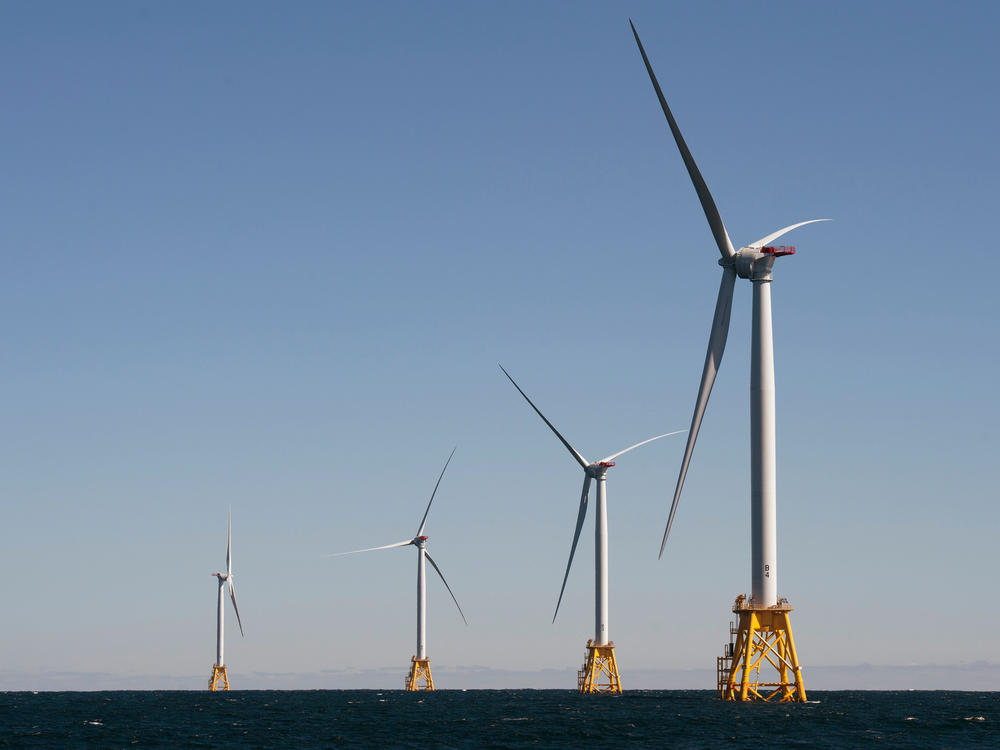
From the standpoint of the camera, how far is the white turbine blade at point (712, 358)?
289ft

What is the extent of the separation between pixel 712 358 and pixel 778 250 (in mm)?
10015

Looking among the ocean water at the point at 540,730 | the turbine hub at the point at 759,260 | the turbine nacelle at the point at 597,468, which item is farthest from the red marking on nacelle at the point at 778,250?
the turbine nacelle at the point at 597,468

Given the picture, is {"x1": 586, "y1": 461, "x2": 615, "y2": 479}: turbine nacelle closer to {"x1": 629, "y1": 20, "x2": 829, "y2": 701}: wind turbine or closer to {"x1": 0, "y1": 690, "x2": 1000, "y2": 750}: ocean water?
{"x1": 0, "y1": 690, "x2": 1000, "y2": 750}: ocean water

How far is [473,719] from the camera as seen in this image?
409 feet

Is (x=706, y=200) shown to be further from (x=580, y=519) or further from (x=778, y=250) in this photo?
(x=580, y=519)

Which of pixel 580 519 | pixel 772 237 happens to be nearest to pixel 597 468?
pixel 580 519

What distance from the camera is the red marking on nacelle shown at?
94.9 metres

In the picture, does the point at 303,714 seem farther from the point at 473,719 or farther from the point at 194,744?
the point at 194,744

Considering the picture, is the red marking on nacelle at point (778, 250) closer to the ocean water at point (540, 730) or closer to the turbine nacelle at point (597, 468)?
the ocean water at point (540, 730)

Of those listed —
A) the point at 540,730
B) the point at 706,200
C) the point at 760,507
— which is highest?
the point at 706,200

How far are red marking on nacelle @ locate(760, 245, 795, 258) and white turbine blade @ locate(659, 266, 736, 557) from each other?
322cm

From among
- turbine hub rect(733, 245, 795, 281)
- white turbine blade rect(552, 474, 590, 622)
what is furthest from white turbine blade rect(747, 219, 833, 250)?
white turbine blade rect(552, 474, 590, 622)

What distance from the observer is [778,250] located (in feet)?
312

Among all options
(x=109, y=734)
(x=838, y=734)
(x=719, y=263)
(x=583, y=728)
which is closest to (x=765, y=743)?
(x=838, y=734)
